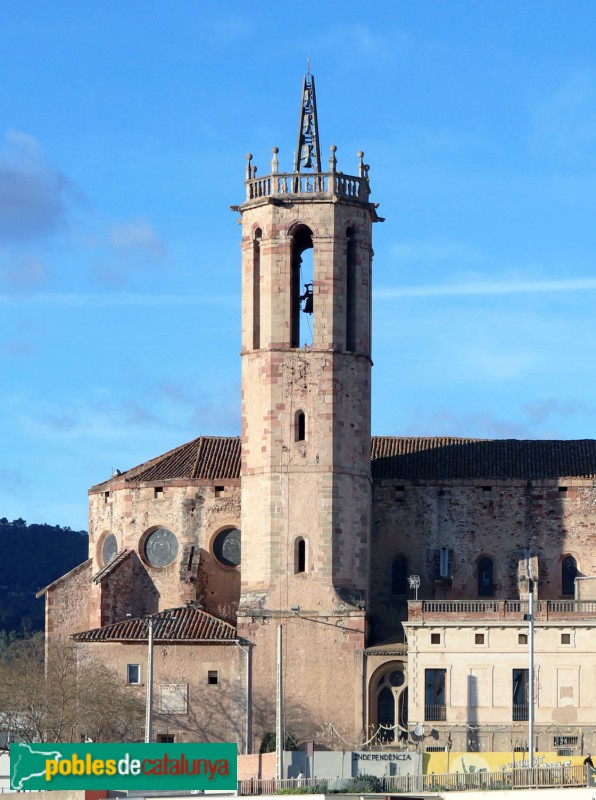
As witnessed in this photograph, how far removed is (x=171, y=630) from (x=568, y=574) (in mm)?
15895

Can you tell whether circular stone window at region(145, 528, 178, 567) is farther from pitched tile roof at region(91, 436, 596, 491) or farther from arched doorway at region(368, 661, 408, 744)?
arched doorway at region(368, 661, 408, 744)

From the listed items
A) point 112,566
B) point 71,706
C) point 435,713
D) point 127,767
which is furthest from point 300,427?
point 127,767

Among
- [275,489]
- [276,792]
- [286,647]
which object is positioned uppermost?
[275,489]

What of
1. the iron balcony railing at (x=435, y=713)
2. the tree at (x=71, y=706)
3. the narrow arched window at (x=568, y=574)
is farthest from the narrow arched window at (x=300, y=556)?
the narrow arched window at (x=568, y=574)

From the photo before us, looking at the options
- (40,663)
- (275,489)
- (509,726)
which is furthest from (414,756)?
(40,663)

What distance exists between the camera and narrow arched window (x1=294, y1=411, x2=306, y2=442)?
8062 centimetres

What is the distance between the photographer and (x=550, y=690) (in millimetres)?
76625

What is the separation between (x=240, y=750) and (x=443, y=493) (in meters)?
13.7

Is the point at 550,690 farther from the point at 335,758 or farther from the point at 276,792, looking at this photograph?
the point at 276,792

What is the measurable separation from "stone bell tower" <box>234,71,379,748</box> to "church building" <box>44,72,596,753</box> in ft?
0.27

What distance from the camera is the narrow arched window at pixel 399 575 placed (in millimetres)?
83812

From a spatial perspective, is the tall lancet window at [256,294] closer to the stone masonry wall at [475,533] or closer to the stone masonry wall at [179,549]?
the stone masonry wall at [179,549]

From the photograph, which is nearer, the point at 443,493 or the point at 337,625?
the point at 337,625

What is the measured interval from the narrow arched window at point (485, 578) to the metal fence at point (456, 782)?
1931cm
